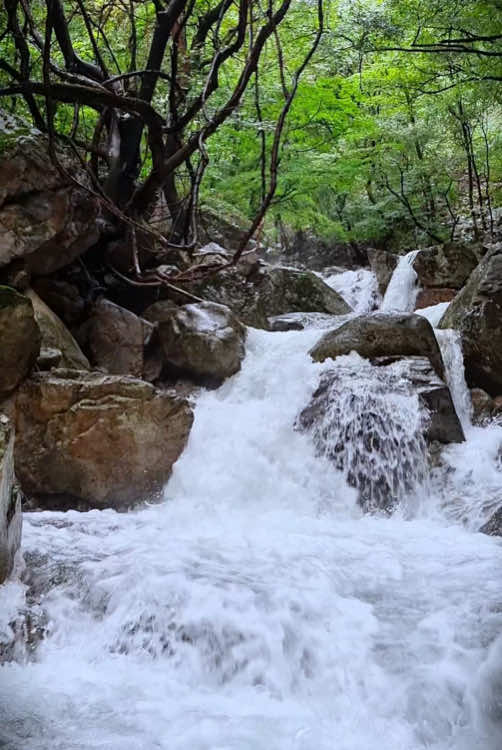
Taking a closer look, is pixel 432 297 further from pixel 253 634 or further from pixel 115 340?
pixel 253 634

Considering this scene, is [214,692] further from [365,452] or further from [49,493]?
[365,452]

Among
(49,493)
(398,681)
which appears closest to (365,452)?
(49,493)

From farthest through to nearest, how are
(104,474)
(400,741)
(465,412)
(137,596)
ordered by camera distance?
(465,412) < (104,474) < (137,596) < (400,741)

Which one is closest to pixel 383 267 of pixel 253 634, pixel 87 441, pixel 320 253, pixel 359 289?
pixel 359 289

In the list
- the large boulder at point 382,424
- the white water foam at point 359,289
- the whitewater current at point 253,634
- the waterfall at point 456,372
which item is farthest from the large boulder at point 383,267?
the whitewater current at point 253,634

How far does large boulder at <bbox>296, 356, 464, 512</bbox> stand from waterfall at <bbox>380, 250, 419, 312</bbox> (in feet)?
17.7

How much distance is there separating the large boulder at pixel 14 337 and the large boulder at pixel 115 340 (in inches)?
95.0

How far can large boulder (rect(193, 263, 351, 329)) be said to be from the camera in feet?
37.1

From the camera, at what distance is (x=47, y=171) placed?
6.58 meters

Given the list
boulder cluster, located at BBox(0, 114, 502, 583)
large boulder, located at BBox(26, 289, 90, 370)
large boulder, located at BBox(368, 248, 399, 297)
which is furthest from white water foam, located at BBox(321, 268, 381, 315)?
large boulder, located at BBox(26, 289, 90, 370)

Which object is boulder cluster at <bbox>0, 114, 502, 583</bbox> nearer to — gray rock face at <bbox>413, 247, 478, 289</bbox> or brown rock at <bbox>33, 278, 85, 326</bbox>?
brown rock at <bbox>33, 278, 85, 326</bbox>

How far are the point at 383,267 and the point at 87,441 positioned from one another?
10484 millimetres

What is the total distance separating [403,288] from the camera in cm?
1304

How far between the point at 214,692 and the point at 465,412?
606cm
